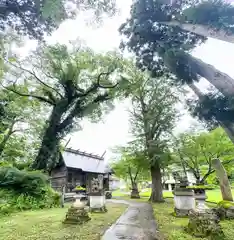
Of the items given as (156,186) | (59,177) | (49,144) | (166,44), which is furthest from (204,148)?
(59,177)

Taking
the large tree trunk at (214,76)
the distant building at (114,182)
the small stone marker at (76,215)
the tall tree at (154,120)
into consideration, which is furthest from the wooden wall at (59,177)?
the large tree trunk at (214,76)

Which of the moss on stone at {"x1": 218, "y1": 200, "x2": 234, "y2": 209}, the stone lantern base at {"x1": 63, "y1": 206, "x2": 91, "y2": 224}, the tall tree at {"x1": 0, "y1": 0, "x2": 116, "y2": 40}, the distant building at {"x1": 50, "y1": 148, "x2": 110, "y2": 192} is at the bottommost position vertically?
the stone lantern base at {"x1": 63, "y1": 206, "x2": 91, "y2": 224}

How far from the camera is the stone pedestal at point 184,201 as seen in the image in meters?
6.56

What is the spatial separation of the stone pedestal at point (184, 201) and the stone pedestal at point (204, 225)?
223 cm

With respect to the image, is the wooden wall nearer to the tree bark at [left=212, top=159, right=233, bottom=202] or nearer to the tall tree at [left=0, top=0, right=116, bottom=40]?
the tree bark at [left=212, top=159, right=233, bottom=202]

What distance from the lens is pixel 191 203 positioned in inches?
259

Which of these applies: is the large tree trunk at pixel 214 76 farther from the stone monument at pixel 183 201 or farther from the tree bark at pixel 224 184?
the tree bark at pixel 224 184

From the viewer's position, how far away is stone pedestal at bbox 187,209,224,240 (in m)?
3.94

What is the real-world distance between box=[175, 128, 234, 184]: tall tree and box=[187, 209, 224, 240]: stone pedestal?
6510 millimetres

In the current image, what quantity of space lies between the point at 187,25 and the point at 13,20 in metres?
5.27

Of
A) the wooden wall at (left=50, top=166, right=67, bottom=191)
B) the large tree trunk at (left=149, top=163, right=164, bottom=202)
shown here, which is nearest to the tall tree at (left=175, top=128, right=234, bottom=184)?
the large tree trunk at (left=149, top=163, right=164, bottom=202)

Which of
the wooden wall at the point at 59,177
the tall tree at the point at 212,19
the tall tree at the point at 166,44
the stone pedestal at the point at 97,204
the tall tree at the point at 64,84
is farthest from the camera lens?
the wooden wall at the point at 59,177

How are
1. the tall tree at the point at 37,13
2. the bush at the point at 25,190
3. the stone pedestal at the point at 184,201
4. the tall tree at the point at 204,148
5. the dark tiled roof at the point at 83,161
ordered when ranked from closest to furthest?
the tall tree at the point at 37,13, the stone pedestal at the point at 184,201, the bush at the point at 25,190, the tall tree at the point at 204,148, the dark tiled roof at the point at 83,161

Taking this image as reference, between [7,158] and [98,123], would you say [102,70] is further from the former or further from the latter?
[7,158]
